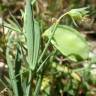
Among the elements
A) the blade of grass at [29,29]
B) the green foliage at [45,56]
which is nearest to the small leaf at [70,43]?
the green foliage at [45,56]

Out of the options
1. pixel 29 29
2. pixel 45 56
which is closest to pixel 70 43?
pixel 45 56

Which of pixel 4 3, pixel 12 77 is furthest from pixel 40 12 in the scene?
pixel 12 77

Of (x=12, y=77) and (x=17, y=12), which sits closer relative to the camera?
(x=12, y=77)

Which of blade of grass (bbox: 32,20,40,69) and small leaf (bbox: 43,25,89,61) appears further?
small leaf (bbox: 43,25,89,61)

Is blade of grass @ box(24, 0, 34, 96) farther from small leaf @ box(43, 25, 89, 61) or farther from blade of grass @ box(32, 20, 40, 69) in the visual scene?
small leaf @ box(43, 25, 89, 61)

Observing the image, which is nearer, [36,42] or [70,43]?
[36,42]

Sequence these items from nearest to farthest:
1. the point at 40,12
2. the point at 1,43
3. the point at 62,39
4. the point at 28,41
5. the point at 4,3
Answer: the point at 28,41 → the point at 62,39 → the point at 1,43 → the point at 40,12 → the point at 4,3

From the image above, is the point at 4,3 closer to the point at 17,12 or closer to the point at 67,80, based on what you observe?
the point at 17,12

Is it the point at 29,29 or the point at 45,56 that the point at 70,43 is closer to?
the point at 45,56

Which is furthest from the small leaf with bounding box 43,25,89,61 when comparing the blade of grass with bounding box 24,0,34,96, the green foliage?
the blade of grass with bounding box 24,0,34,96
